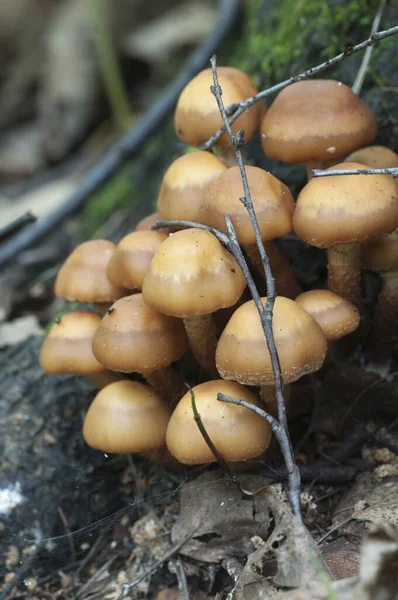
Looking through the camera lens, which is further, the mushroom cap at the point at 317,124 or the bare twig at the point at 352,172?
the mushroom cap at the point at 317,124

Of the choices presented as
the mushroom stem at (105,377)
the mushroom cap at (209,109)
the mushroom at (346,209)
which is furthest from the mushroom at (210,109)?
the mushroom stem at (105,377)

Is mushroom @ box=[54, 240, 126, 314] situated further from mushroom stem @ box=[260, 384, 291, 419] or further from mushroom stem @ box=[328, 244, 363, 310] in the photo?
mushroom stem @ box=[328, 244, 363, 310]

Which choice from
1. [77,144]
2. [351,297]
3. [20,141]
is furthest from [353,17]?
[20,141]

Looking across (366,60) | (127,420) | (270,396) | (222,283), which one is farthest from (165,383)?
(366,60)

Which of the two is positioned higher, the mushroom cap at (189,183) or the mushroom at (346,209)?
the mushroom cap at (189,183)

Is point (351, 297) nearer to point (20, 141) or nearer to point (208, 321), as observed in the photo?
point (208, 321)

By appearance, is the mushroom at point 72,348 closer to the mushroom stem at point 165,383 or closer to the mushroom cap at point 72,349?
the mushroom cap at point 72,349

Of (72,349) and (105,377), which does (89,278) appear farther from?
(105,377)
